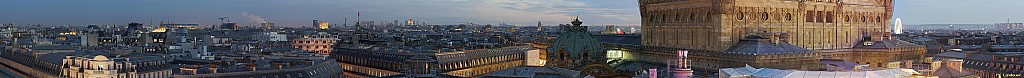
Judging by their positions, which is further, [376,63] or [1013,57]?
[1013,57]

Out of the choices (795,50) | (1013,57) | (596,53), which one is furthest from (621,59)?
(1013,57)

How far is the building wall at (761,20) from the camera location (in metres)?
35.1

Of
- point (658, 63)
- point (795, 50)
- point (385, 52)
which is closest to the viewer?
point (795, 50)

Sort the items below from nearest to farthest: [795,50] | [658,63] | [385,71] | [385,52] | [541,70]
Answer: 1. [541,70]
2. [795,50]
3. [658,63]
4. [385,71]
5. [385,52]

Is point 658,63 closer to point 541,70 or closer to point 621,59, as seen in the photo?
point 621,59

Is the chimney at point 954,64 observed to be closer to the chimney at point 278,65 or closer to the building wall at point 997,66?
the building wall at point 997,66

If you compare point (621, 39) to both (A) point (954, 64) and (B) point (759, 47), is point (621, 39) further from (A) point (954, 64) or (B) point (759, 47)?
(A) point (954, 64)

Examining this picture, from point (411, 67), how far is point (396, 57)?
9.35 ft

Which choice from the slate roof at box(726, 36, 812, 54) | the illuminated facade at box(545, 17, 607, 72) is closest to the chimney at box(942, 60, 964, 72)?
the slate roof at box(726, 36, 812, 54)

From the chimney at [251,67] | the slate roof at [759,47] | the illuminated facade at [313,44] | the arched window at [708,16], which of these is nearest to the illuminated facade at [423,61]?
the chimney at [251,67]

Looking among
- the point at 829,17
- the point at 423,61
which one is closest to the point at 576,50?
the point at 423,61

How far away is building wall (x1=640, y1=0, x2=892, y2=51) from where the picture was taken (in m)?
35.1

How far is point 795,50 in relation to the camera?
1396 inches

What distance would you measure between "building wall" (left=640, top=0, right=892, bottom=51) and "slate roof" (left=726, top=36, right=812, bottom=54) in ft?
1.13
